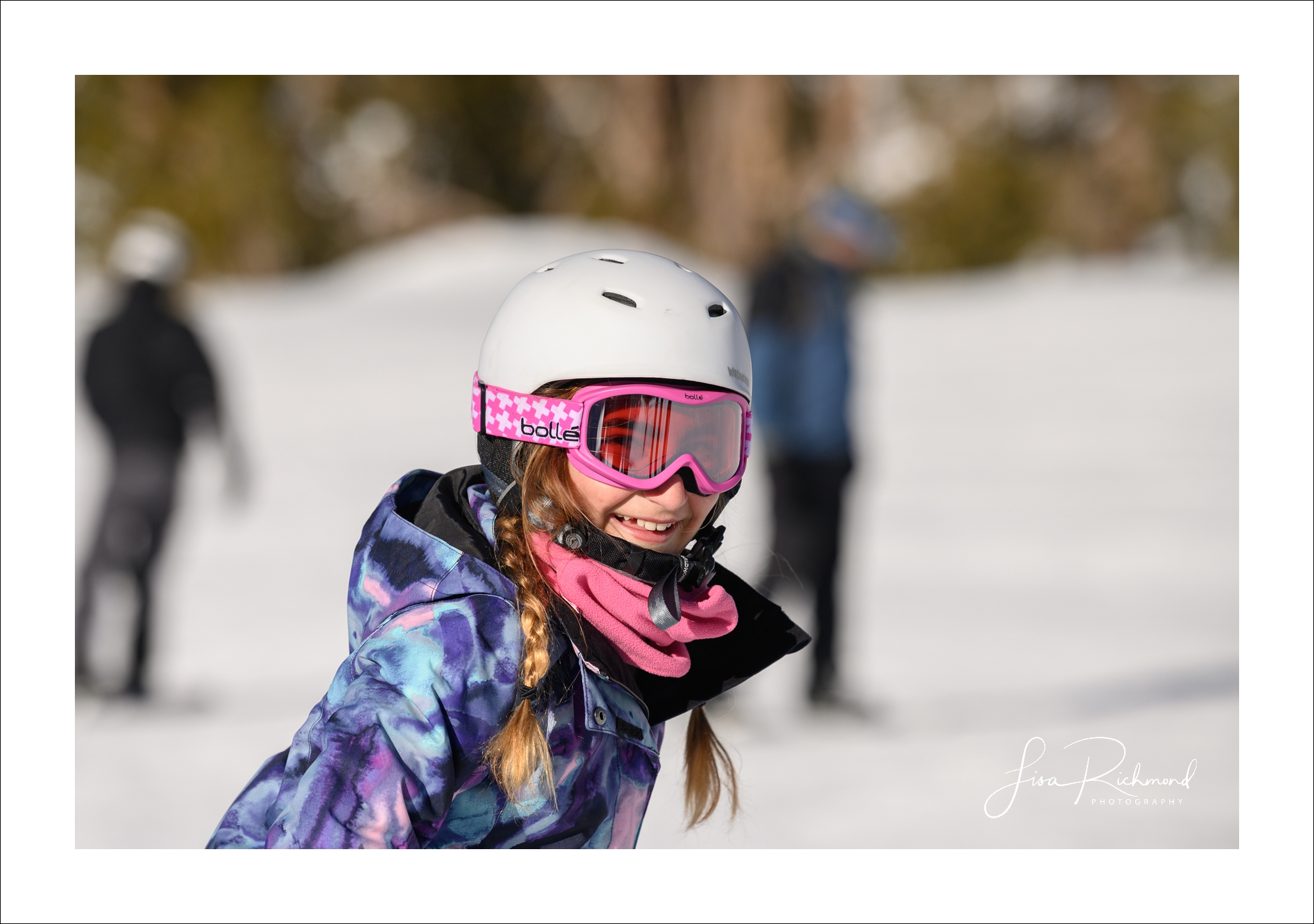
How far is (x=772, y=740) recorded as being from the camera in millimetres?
5652

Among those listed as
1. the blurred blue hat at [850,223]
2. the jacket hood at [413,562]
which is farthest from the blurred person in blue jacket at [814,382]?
the jacket hood at [413,562]

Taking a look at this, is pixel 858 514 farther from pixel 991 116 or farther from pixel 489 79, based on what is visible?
pixel 991 116

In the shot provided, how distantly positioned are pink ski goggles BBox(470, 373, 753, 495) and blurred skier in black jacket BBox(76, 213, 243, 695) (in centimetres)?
493

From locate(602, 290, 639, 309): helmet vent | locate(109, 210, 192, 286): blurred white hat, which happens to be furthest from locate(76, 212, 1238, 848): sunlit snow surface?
locate(109, 210, 192, 286): blurred white hat

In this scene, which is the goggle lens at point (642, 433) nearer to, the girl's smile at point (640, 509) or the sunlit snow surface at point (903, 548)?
the girl's smile at point (640, 509)

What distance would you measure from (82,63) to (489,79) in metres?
18.7

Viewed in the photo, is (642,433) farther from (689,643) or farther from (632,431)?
(689,643)

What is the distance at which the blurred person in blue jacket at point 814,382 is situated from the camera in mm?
5824

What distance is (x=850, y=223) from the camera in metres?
5.80

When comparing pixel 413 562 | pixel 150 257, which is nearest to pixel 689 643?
pixel 413 562

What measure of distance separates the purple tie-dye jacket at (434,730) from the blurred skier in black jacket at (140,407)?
4725 millimetres

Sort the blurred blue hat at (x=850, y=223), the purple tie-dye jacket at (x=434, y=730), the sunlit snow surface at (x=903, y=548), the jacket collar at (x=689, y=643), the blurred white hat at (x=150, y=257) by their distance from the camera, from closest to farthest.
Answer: the purple tie-dye jacket at (x=434, y=730)
the jacket collar at (x=689, y=643)
the sunlit snow surface at (x=903, y=548)
the blurred blue hat at (x=850, y=223)
the blurred white hat at (x=150, y=257)

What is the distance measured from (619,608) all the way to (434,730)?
12.6 inches

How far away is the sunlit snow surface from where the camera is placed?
481 cm
